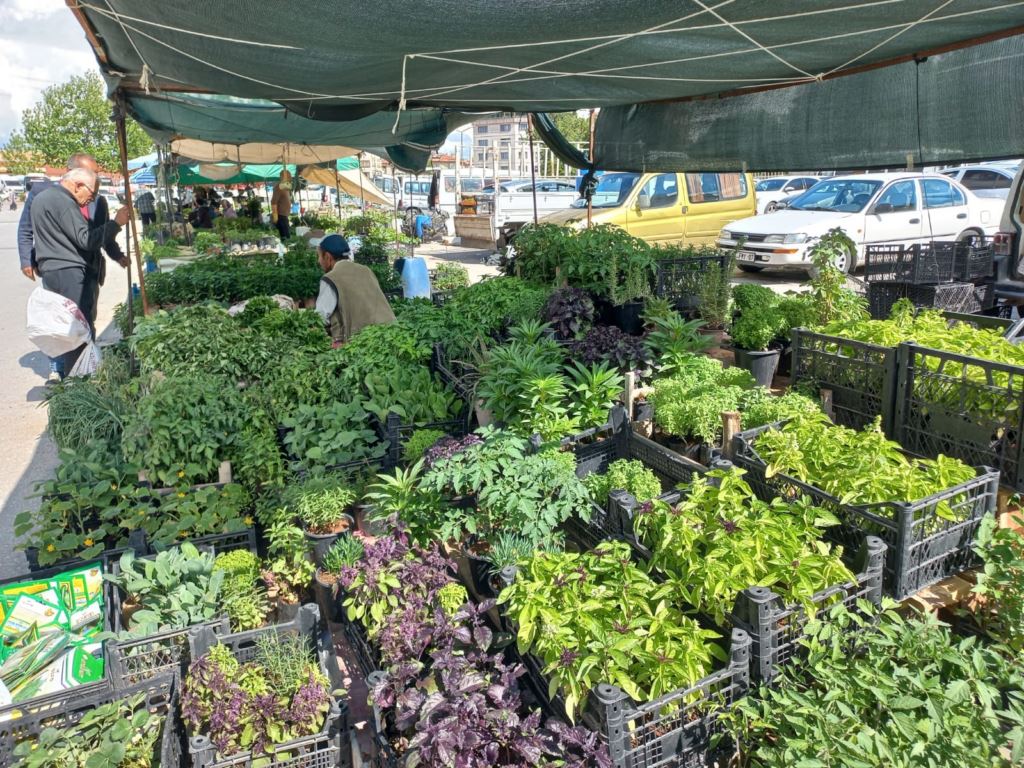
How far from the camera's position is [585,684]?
217 cm

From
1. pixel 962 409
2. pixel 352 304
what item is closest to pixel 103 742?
pixel 962 409

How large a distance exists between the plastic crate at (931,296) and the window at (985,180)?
1056 cm

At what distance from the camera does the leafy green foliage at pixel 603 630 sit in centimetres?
217

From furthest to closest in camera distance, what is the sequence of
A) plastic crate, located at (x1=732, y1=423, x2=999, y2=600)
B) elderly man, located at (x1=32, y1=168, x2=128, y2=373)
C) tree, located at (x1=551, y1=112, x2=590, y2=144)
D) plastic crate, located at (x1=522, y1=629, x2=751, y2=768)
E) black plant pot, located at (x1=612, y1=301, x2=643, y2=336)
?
tree, located at (x1=551, y1=112, x2=590, y2=144) → elderly man, located at (x1=32, y1=168, x2=128, y2=373) → black plant pot, located at (x1=612, y1=301, x2=643, y2=336) → plastic crate, located at (x1=732, y1=423, x2=999, y2=600) → plastic crate, located at (x1=522, y1=629, x2=751, y2=768)

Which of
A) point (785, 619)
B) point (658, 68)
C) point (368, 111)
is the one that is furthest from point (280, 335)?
point (785, 619)

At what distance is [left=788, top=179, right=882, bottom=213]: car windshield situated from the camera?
1213 centimetres

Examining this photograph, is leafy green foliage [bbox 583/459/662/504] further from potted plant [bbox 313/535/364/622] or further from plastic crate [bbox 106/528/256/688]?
plastic crate [bbox 106/528/256/688]

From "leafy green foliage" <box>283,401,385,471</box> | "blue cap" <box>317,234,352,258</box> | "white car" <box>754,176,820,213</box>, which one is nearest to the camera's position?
"leafy green foliage" <box>283,401,385,471</box>

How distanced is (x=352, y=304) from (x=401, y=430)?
197 centimetres

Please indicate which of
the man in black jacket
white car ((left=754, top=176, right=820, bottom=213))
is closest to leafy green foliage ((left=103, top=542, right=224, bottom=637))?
the man in black jacket

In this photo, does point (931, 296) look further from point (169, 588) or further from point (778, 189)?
point (778, 189)

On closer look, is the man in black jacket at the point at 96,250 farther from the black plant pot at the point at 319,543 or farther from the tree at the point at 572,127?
the tree at the point at 572,127

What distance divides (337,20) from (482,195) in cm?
2348

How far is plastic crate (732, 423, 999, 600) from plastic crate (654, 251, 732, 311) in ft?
10.5
